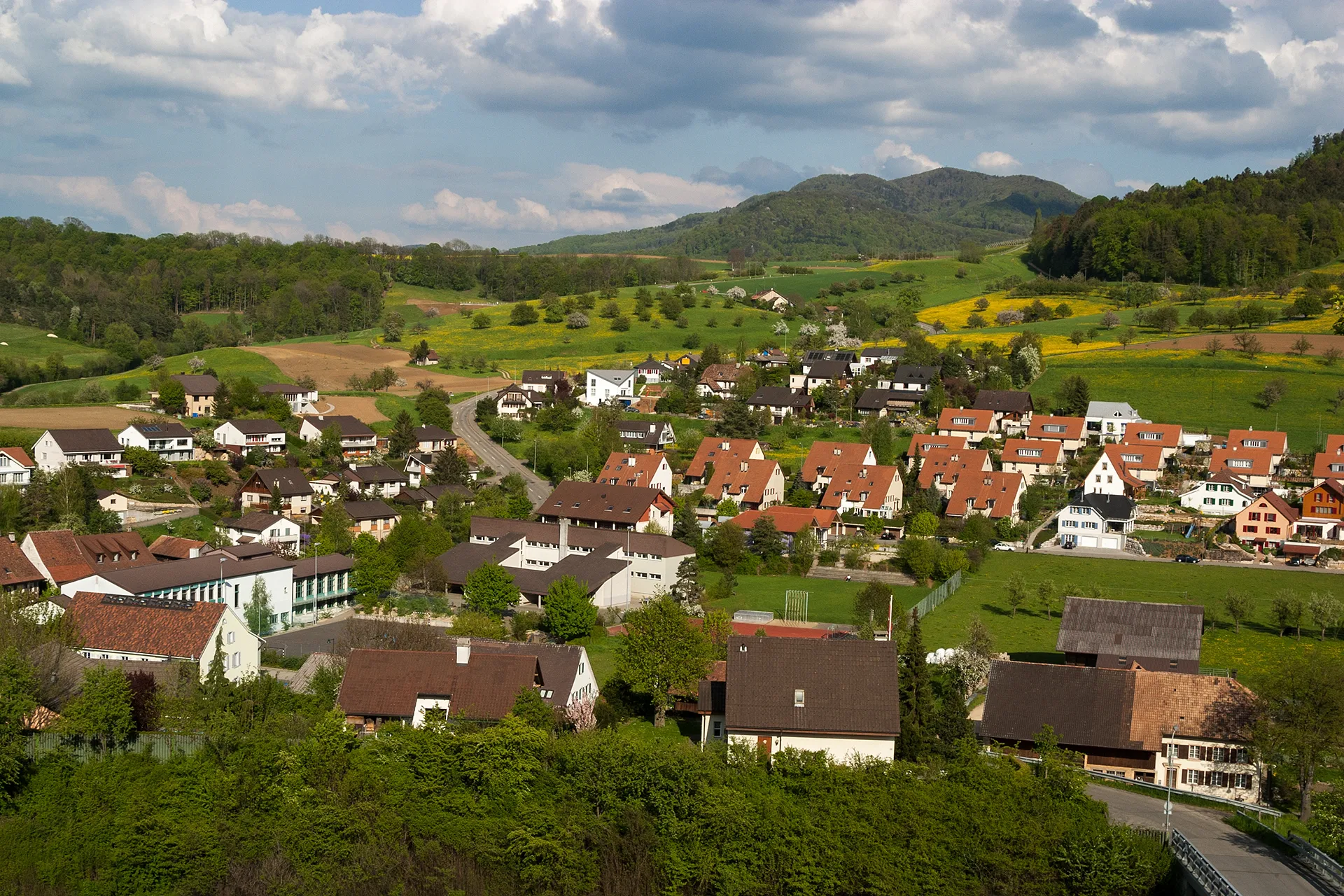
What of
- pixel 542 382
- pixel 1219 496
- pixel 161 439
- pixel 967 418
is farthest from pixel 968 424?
pixel 161 439

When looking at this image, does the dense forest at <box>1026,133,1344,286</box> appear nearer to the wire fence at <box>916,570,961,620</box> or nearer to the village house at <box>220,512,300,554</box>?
the wire fence at <box>916,570,961,620</box>

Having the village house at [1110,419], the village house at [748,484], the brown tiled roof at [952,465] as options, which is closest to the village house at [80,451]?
the village house at [748,484]

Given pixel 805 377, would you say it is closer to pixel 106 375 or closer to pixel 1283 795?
pixel 106 375

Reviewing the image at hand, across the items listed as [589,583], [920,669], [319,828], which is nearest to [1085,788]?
[920,669]

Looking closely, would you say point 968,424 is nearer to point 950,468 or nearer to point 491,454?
point 950,468

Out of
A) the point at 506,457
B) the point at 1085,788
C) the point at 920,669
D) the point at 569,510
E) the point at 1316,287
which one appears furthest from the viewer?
the point at 1316,287
